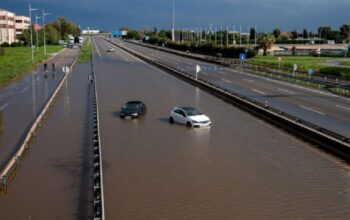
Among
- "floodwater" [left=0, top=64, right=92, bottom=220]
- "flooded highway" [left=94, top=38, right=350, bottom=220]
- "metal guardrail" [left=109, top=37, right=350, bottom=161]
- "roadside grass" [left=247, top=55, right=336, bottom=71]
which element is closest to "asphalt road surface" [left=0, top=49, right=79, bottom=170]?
"floodwater" [left=0, top=64, right=92, bottom=220]

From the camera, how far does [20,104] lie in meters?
43.4

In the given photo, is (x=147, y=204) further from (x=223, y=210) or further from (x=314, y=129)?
(x=314, y=129)

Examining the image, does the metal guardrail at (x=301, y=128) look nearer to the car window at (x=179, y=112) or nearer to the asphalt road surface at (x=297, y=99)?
the asphalt road surface at (x=297, y=99)

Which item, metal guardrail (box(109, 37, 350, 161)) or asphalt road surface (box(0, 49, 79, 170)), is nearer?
metal guardrail (box(109, 37, 350, 161))

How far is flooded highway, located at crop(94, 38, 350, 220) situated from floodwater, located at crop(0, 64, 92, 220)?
101cm

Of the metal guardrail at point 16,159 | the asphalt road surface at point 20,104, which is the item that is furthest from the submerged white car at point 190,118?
the asphalt road surface at point 20,104

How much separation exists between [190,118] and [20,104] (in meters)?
18.1

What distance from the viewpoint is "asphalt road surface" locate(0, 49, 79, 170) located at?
2855 centimetres

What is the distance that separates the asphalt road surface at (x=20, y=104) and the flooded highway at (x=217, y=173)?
4.91 meters

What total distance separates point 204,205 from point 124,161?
7.07 meters

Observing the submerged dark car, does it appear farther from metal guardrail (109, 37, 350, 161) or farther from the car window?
metal guardrail (109, 37, 350, 161)

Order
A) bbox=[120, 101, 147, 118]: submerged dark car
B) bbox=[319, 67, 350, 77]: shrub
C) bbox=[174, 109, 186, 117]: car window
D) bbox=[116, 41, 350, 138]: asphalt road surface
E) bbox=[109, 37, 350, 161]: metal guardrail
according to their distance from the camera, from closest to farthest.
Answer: bbox=[109, 37, 350, 161]: metal guardrail
bbox=[174, 109, 186, 117]: car window
bbox=[116, 41, 350, 138]: asphalt road surface
bbox=[120, 101, 147, 118]: submerged dark car
bbox=[319, 67, 350, 77]: shrub

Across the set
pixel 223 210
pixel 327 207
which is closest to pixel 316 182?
pixel 327 207

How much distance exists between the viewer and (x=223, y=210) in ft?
55.3
